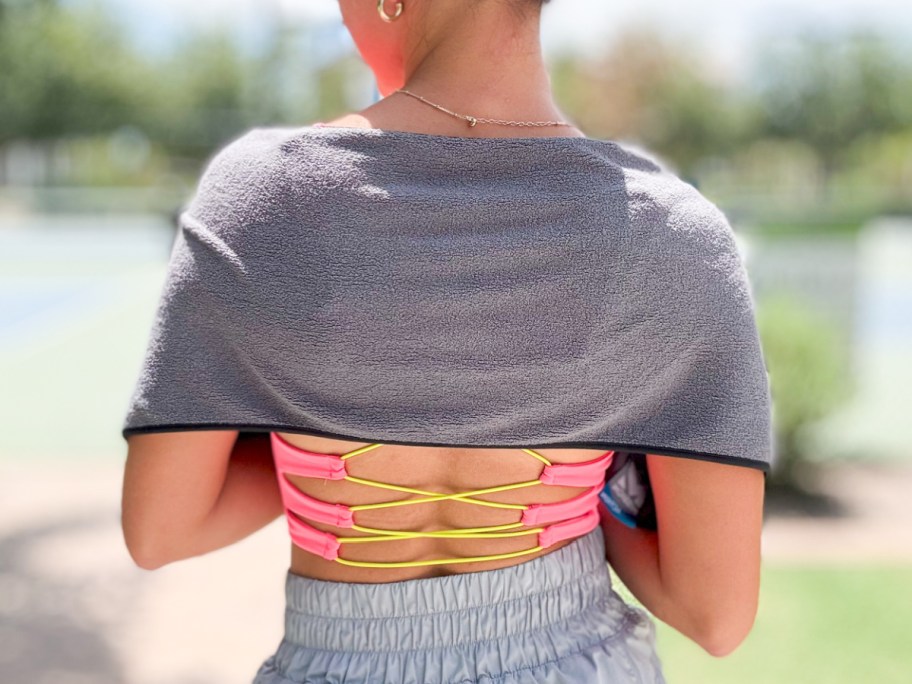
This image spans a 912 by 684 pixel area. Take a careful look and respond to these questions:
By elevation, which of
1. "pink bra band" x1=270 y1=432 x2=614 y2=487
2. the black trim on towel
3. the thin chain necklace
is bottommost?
"pink bra band" x1=270 y1=432 x2=614 y2=487

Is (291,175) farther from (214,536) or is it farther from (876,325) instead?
(876,325)

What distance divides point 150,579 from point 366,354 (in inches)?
185

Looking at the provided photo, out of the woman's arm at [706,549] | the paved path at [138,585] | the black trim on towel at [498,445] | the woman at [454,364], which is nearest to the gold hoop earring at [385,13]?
the woman at [454,364]

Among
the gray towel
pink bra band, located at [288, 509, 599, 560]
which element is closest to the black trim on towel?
the gray towel

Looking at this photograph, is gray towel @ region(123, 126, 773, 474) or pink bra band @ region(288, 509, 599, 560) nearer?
gray towel @ region(123, 126, 773, 474)

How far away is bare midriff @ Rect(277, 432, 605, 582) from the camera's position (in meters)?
1.30

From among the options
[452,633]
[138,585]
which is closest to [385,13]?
[452,633]

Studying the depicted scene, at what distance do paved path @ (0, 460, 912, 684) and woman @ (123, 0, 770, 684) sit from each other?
329 cm

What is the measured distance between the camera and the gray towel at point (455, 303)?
1146 mm

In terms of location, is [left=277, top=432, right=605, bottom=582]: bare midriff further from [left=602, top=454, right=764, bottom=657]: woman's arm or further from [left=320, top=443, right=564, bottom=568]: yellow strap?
[left=602, top=454, right=764, bottom=657]: woman's arm

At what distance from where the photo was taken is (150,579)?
549cm

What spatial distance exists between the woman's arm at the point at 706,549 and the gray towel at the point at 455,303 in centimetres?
7

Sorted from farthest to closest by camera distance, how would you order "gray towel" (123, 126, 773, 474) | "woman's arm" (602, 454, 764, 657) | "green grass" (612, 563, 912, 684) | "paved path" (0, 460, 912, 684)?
"paved path" (0, 460, 912, 684), "green grass" (612, 563, 912, 684), "woman's arm" (602, 454, 764, 657), "gray towel" (123, 126, 773, 474)

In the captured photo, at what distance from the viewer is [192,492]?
136 cm
